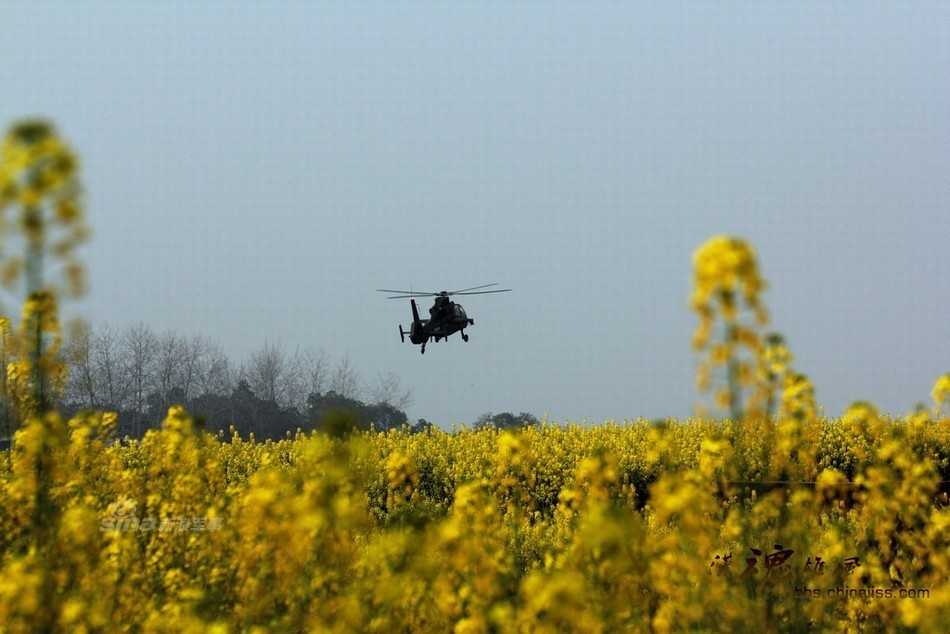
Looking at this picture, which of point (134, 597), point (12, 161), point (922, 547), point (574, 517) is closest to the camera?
point (12, 161)

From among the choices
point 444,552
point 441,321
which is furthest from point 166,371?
point 444,552

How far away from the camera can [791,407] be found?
5.90m

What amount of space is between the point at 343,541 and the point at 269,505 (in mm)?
441

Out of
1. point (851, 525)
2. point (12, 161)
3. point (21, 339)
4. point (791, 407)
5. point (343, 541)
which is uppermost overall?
point (12, 161)

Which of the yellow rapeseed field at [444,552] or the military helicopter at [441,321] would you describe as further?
the military helicopter at [441,321]

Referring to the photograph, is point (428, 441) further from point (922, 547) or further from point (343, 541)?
point (343, 541)

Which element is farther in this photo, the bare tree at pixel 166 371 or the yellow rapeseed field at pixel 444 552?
the bare tree at pixel 166 371

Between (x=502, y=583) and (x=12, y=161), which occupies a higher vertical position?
(x=12, y=161)

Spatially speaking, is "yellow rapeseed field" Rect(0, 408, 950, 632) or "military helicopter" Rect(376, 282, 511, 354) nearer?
"yellow rapeseed field" Rect(0, 408, 950, 632)

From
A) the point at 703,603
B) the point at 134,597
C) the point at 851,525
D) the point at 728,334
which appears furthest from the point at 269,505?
the point at 851,525

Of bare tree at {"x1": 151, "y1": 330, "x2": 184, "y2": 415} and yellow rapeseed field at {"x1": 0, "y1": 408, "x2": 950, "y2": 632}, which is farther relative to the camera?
bare tree at {"x1": 151, "y1": 330, "x2": 184, "y2": 415}

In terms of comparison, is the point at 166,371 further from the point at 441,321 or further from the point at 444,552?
the point at 444,552

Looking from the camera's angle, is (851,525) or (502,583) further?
(851,525)

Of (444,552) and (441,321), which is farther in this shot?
(441,321)
